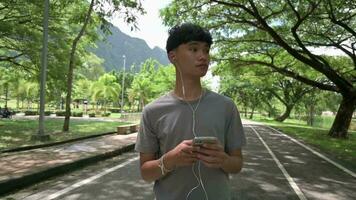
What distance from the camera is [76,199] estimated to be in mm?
8125

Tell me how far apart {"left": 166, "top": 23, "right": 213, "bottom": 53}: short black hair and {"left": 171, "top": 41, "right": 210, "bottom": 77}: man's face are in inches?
0.9

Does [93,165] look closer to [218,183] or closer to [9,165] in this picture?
[9,165]

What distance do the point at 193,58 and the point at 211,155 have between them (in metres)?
0.58

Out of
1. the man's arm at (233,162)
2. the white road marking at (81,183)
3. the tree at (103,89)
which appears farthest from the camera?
the tree at (103,89)

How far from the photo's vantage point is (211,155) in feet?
7.97

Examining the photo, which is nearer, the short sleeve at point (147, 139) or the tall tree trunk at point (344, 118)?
the short sleeve at point (147, 139)

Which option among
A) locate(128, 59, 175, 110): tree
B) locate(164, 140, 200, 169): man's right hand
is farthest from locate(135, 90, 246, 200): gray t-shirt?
locate(128, 59, 175, 110): tree

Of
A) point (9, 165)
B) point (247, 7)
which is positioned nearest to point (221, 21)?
point (247, 7)

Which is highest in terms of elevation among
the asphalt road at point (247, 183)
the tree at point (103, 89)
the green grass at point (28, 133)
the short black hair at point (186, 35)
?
the tree at point (103, 89)

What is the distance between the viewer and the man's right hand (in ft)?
7.89

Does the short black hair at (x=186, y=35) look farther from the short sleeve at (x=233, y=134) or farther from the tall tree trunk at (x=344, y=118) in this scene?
the tall tree trunk at (x=344, y=118)

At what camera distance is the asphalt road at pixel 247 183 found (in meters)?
8.72

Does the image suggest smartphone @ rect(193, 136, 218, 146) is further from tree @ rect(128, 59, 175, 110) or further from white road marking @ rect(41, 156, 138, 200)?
tree @ rect(128, 59, 175, 110)

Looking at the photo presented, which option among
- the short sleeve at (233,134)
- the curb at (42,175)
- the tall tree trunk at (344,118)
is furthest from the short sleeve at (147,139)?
the tall tree trunk at (344,118)
